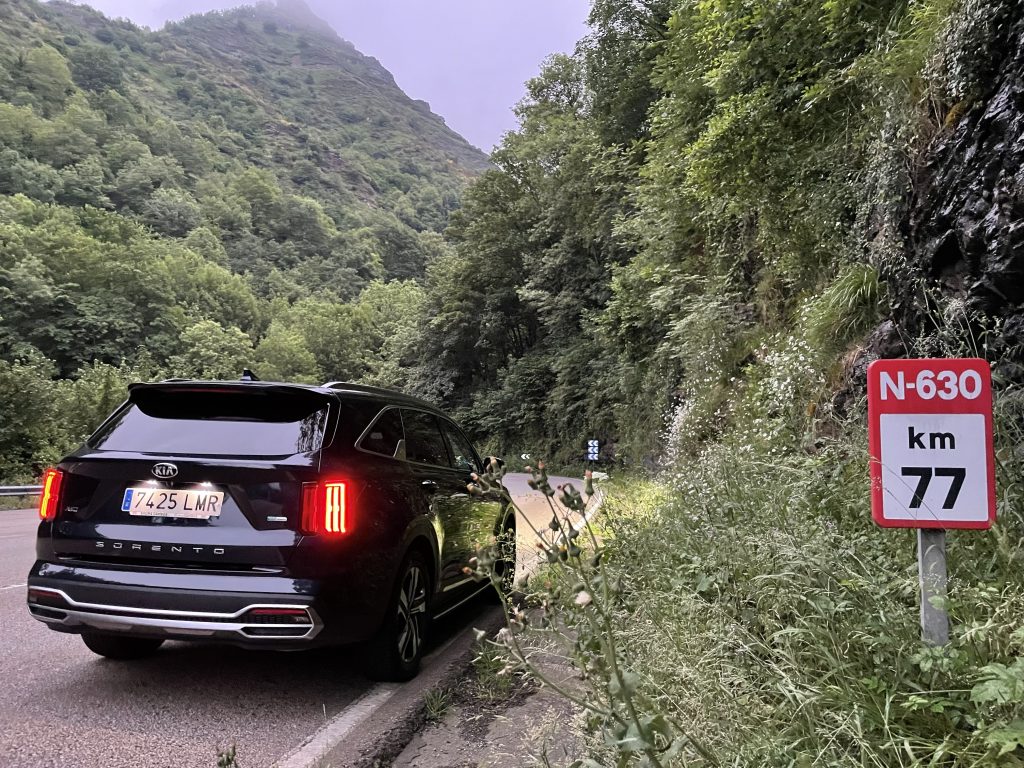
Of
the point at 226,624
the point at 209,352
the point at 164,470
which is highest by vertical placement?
the point at 209,352

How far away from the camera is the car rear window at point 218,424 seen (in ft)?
11.8

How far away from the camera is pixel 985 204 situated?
3.85 metres

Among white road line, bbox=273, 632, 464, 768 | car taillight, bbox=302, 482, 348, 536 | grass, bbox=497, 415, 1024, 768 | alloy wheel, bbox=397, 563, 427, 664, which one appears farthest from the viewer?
alloy wheel, bbox=397, 563, 427, 664

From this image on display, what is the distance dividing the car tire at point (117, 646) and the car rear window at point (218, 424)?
1.22m

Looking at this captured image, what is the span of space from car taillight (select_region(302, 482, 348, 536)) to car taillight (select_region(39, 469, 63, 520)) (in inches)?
59.4

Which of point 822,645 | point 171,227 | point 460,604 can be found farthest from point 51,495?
point 171,227

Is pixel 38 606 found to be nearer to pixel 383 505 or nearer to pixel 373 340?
pixel 383 505

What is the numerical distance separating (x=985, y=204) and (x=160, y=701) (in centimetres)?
542

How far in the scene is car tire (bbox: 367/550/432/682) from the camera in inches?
148

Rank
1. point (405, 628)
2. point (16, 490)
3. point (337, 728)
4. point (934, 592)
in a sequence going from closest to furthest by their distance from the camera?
1. point (934, 592)
2. point (337, 728)
3. point (405, 628)
4. point (16, 490)

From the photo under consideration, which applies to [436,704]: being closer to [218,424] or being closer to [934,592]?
[218,424]

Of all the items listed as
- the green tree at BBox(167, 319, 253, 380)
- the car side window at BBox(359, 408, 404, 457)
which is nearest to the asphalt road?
the car side window at BBox(359, 408, 404, 457)

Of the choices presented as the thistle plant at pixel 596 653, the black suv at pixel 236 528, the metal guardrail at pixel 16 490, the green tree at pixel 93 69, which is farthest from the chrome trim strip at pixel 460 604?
the green tree at pixel 93 69

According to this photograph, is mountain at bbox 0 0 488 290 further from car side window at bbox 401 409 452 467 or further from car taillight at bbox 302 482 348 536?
car taillight at bbox 302 482 348 536
